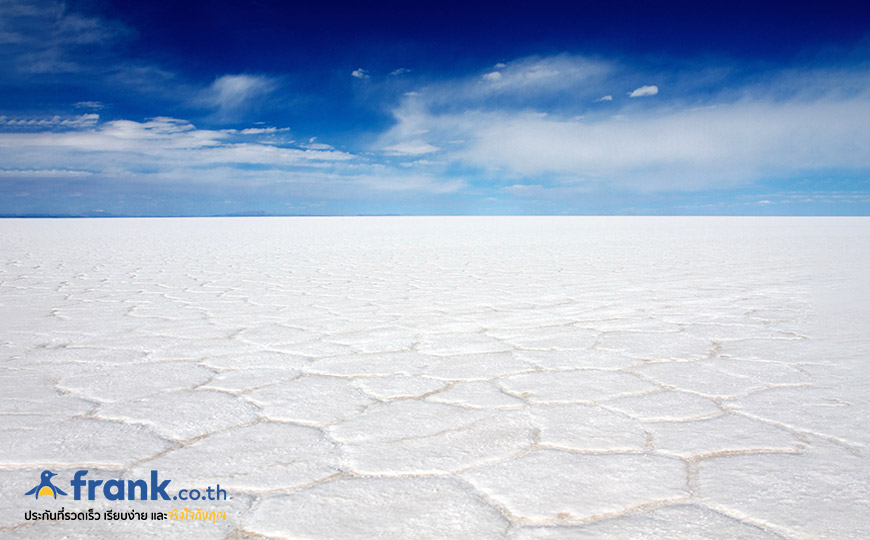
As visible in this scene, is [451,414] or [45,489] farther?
[451,414]

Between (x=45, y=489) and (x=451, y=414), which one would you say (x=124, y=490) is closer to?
(x=45, y=489)

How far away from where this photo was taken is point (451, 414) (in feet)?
4.77

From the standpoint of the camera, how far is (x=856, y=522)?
925mm

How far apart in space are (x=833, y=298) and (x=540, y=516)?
3.43 meters

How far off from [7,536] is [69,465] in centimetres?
27

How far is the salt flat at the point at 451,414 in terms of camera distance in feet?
3.15

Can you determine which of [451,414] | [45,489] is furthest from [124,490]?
[451,414]

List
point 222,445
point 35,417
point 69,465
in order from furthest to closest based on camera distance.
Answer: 1. point 35,417
2. point 222,445
3. point 69,465

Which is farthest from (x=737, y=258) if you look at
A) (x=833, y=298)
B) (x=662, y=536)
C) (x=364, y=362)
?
(x=662, y=536)

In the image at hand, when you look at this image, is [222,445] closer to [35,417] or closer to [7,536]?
[7,536]

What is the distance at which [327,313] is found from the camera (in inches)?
119

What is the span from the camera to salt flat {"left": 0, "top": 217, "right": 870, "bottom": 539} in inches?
37.8

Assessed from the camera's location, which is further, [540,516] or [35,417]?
[35,417]

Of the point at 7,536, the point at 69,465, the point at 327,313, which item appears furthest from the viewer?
the point at 327,313
